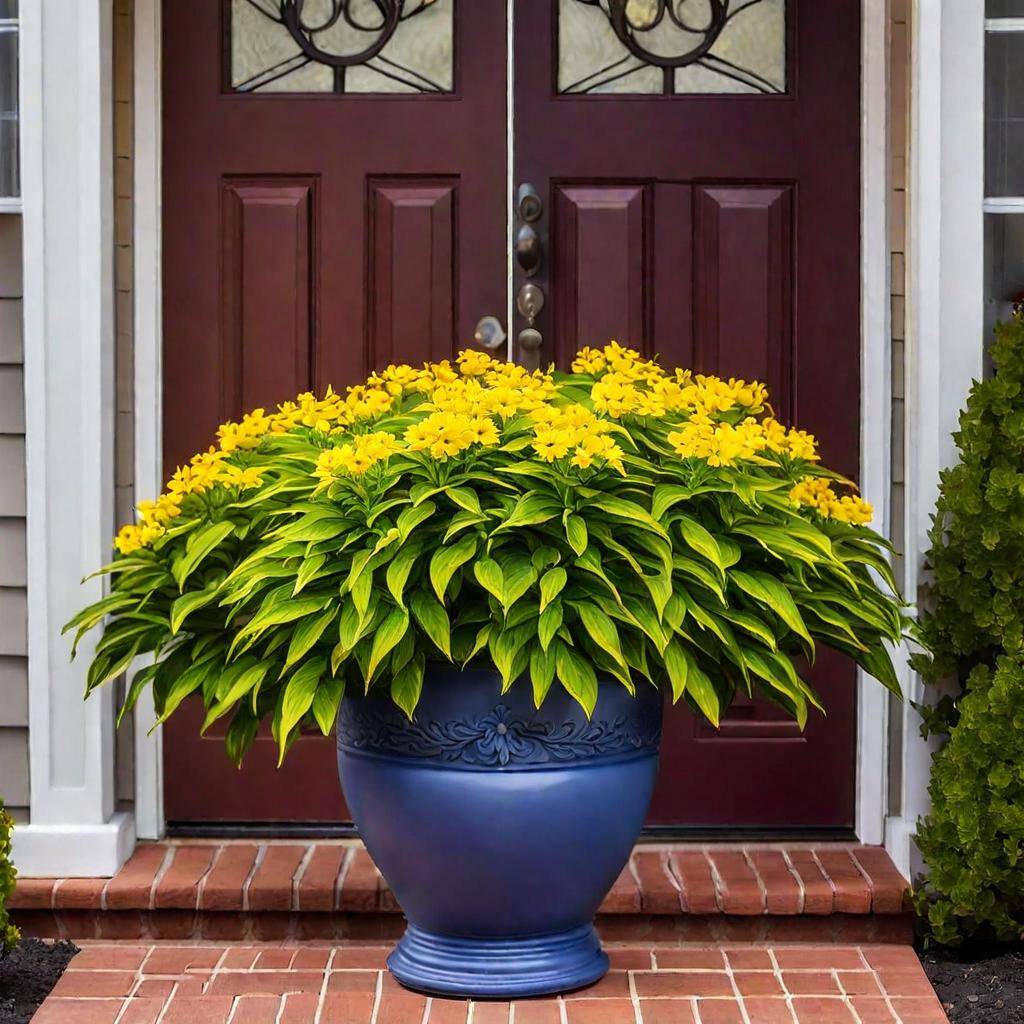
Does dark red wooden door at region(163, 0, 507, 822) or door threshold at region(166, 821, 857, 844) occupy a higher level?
dark red wooden door at region(163, 0, 507, 822)

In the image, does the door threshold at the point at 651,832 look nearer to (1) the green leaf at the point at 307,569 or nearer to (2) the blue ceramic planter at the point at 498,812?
(2) the blue ceramic planter at the point at 498,812

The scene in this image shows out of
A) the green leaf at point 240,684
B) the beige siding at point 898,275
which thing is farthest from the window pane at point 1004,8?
the green leaf at point 240,684

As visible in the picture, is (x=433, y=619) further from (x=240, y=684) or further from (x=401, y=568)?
(x=240, y=684)

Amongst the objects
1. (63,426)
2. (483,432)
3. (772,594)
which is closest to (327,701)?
(483,432)

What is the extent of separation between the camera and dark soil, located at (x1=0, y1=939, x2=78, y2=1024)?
2.97m

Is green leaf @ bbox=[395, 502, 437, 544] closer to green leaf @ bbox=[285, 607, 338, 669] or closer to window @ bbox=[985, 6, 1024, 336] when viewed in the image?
green leaf @ bbox=[285, 607, 338, 669]

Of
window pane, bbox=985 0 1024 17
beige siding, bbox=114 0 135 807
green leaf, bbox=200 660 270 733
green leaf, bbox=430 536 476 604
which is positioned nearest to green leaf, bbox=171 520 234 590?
green leaf, bbox=200 660 270 733

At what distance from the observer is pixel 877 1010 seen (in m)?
2.93

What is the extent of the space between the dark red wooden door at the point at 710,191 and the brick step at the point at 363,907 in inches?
14.6

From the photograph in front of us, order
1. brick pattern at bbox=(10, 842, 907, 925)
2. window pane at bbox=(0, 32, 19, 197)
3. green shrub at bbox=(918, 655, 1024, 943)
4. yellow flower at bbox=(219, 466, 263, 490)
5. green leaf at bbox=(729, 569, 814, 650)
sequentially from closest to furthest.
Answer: green leaf at bbox=(729, 569, 814, 650) < yellow flower at bbox=(219, 466, 263, 490) < green shrub at bbox=(918, 655, 1024, 943) < brick pattern at bbox=(10, 842, 907, 925) < window pane at bbox=(0, 32, 19, 197)

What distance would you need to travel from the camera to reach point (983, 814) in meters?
3.07

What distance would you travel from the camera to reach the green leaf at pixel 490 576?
2.60 m

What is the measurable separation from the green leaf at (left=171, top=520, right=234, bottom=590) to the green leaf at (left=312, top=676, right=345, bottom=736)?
0.34 m

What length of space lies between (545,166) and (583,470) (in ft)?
3.92
